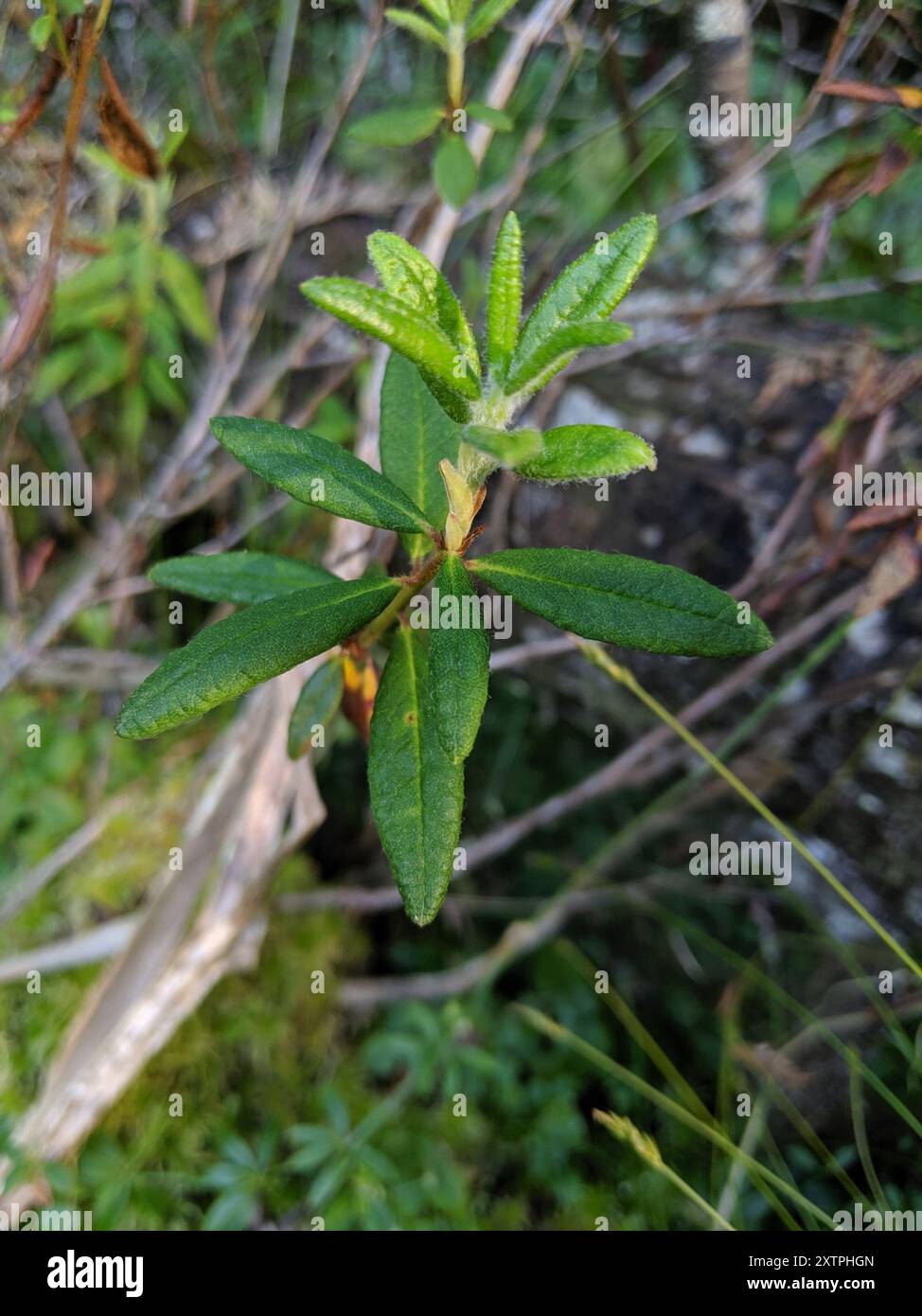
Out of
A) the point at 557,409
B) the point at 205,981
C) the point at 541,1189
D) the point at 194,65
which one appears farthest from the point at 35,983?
the point at 194,65

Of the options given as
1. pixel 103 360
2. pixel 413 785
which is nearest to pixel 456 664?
pixel 413 785

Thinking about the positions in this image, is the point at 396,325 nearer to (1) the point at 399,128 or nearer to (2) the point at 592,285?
(2) the point at 592,285

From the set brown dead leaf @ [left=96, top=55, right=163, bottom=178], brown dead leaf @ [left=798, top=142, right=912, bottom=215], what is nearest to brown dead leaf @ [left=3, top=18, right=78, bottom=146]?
brown dead leaf @ [left=96, top=55, right=163, bottom=178]

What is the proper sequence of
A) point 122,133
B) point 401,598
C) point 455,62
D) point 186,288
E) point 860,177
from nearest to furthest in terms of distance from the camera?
point 401,598
point 455,62
point 122,133
point 860,177
point 186,288

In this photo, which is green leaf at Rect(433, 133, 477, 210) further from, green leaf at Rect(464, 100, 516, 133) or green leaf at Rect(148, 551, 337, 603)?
green leaf at Rect(148, 551, 337, 603)

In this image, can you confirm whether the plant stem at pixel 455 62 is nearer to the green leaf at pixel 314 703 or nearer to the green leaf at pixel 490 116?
the green leaf at pixel 490 116

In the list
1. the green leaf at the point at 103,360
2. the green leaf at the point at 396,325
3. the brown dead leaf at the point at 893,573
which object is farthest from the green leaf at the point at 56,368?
the brown dead leaf at the point at 893,573
